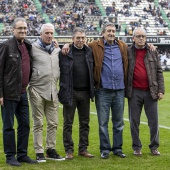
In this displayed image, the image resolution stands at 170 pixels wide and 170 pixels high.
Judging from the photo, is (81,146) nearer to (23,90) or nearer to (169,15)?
(23,90)

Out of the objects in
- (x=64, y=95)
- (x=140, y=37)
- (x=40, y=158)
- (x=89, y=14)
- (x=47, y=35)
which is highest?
(x=47, y=35)

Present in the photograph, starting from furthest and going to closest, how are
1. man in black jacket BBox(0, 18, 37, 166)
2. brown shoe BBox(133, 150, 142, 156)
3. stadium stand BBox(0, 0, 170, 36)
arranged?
stadium stand BBox(0, 0, 170, 36) < brown shoe BBox(133, 150, 142, 156) < man in black jacket BBox(0, 18, 37, 166)

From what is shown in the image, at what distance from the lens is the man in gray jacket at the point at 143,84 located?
7.90m

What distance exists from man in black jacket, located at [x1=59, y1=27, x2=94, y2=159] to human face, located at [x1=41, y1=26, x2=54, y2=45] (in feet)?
1.01

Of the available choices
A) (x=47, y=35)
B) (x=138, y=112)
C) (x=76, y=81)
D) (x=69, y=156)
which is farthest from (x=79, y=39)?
(x=69, y=156)

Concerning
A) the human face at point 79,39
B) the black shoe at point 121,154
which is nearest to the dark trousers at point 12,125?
the human face at point 79,39

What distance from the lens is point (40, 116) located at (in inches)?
299

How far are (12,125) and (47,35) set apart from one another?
4.52 feet

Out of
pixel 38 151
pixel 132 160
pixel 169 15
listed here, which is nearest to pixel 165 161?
pixel 132 160

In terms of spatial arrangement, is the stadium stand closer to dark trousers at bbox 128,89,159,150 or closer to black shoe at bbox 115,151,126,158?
dark trousers at bbox 128,89,159,150

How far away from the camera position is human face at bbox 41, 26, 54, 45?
24.3 feet

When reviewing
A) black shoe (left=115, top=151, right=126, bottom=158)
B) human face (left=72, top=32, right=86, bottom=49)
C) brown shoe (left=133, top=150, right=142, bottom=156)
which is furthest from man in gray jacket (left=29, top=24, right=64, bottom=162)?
brown shoe (left=133, top=150, right=142, bottom=156)

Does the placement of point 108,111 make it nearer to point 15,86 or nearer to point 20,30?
point 15,86

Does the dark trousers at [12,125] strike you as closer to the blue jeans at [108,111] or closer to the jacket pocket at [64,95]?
the jacket pocket at [64,95]
